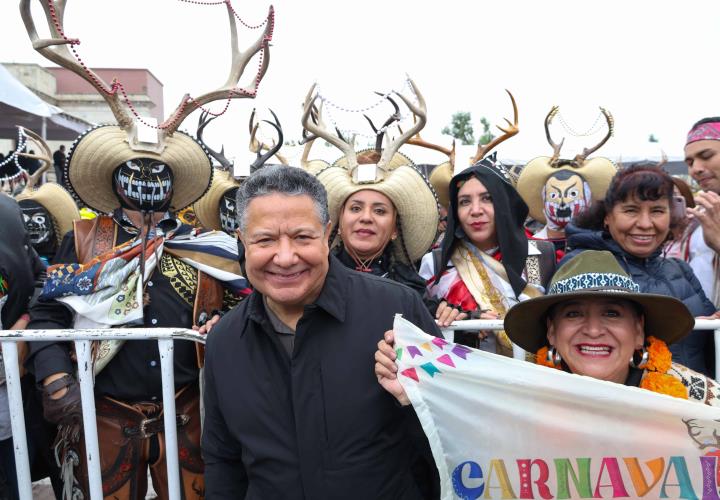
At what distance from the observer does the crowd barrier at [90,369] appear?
2.33 metres

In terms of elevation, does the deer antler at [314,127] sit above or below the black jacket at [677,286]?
above

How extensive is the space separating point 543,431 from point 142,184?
2.36 m

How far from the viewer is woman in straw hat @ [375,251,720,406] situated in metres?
1.85

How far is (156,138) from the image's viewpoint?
293 centimetres

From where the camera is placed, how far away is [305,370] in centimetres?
174

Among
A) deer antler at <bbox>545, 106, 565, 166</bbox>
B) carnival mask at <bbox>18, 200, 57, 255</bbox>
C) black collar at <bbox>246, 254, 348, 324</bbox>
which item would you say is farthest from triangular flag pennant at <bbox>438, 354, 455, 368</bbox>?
deer antler at <bbox>545, 106, 565, 166</bbox>

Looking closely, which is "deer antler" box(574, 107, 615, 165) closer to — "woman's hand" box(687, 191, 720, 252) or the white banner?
"woman's hand" box(687, 191, 720, 252)

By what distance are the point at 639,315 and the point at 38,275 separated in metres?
3.19

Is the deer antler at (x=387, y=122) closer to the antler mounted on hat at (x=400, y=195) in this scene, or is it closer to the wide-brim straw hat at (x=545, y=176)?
the antler mounted on hat at (x=400, y=195)

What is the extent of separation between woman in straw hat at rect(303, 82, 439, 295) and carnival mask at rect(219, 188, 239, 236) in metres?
1.92

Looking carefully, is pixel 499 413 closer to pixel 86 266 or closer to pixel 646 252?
pixel 646 252

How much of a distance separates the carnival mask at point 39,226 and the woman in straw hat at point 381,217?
3752mm

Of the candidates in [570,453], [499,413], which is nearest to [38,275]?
[499,413]

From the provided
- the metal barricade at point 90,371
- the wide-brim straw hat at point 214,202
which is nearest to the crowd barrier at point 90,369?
the metal barricade at point 90,371
